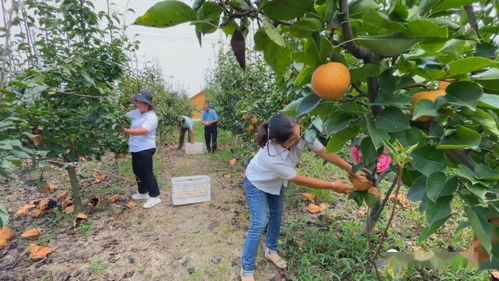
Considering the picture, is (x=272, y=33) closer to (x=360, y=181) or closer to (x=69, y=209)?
(x=360, y=181)

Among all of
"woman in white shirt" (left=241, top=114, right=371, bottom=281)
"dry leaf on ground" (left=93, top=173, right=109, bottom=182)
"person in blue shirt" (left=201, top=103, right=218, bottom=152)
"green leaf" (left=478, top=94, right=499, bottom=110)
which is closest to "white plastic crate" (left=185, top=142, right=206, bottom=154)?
"person in blue shirt" (left=201, top=103, right=218, bottom=152)

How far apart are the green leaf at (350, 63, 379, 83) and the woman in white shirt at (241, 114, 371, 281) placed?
1.29m

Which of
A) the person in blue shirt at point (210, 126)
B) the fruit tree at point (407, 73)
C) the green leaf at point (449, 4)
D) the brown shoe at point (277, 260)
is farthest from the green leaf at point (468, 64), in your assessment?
the person in blue shirt at point (210, 126)

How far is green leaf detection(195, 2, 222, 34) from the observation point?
524mm

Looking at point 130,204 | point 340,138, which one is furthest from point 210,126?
point 340,138

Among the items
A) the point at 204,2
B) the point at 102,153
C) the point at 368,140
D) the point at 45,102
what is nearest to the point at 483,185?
the point at 368,140

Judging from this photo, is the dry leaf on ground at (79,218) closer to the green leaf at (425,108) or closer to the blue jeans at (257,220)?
the blue jeans at (257,220)

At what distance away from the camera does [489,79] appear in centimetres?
55

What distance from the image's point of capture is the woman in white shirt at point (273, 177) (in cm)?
197

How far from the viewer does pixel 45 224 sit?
323 cm

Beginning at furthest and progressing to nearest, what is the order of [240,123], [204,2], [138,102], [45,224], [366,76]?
[240,123], [138,102], [45,224], [366,76], [204,2]

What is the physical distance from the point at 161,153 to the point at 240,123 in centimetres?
328

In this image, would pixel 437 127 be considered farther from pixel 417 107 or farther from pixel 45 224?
pixel 45 224

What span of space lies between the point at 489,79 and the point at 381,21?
257 mm
